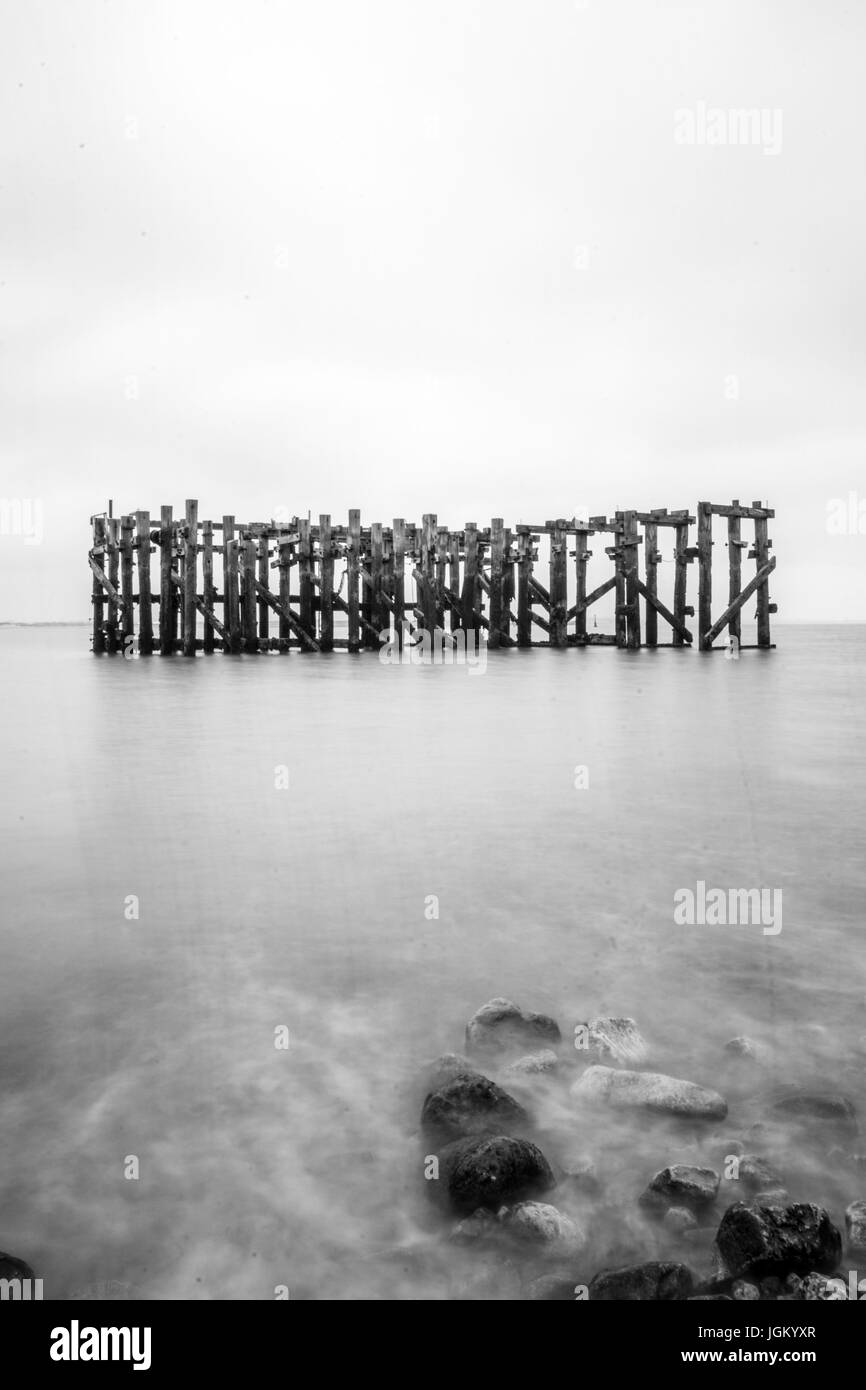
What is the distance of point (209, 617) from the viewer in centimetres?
2616

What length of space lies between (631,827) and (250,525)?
21.4 metres

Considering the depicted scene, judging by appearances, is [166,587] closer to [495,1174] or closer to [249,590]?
[249,590]

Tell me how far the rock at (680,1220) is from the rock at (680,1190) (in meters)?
0.03

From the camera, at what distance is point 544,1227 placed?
1999mm

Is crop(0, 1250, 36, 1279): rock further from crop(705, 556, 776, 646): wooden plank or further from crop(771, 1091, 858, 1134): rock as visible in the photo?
crop(705, 556, 776, 646): wooden plank

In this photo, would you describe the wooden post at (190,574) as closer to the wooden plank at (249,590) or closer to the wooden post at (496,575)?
the wooden plank at (249,590)

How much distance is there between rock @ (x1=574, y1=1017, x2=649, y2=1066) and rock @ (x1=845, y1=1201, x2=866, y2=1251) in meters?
0.78

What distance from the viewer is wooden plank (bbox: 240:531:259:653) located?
83.3ft

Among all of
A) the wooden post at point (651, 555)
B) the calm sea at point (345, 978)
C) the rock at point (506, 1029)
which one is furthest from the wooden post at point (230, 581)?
the rock at point (506, 1029)

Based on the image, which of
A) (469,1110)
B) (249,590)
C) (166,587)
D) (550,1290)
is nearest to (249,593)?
(249,590)

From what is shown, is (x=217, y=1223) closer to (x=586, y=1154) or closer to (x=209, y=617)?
(x=586, y=1154)

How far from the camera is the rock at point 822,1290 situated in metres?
1.80

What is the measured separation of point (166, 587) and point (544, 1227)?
24.4m
